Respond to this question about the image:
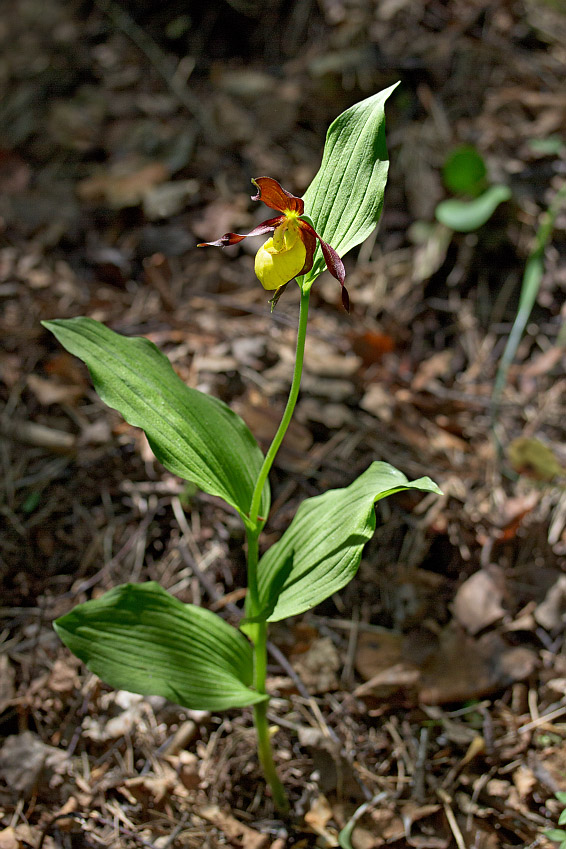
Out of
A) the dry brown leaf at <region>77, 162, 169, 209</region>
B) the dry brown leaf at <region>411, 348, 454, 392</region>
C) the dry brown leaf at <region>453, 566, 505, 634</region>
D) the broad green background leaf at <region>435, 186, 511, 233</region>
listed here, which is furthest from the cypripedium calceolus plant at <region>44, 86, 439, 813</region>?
the dry brown leaf at <region>77, 162, 169, 209</region>

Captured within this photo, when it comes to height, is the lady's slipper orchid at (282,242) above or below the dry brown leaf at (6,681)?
above

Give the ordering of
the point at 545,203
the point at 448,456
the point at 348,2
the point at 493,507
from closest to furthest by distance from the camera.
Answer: the point at 493,507, the point at 448,456, the point at 545,203, the point at 348,2

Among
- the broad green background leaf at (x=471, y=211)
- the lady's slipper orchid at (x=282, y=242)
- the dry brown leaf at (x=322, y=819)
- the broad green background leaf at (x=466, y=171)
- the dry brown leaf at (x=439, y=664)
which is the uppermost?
the lady's slipper orchid at (x=282, y=242)

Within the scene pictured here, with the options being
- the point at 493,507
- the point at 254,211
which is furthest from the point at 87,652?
the point at 254,211

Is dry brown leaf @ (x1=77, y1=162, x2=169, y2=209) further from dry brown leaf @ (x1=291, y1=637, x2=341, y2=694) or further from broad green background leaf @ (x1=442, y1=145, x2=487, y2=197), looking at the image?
dry brown leaf @ (x1=291, y1=637, x2=341, y2=694)

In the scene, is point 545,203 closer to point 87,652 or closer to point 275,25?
point 275,25

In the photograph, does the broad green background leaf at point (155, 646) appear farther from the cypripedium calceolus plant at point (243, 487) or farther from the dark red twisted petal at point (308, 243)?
the dark red twisted petal at point (308, 243)

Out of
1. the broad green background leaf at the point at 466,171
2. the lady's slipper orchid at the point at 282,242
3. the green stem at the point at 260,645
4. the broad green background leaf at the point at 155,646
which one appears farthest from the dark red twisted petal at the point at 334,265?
the broad green background leaf at the point at 466,171
